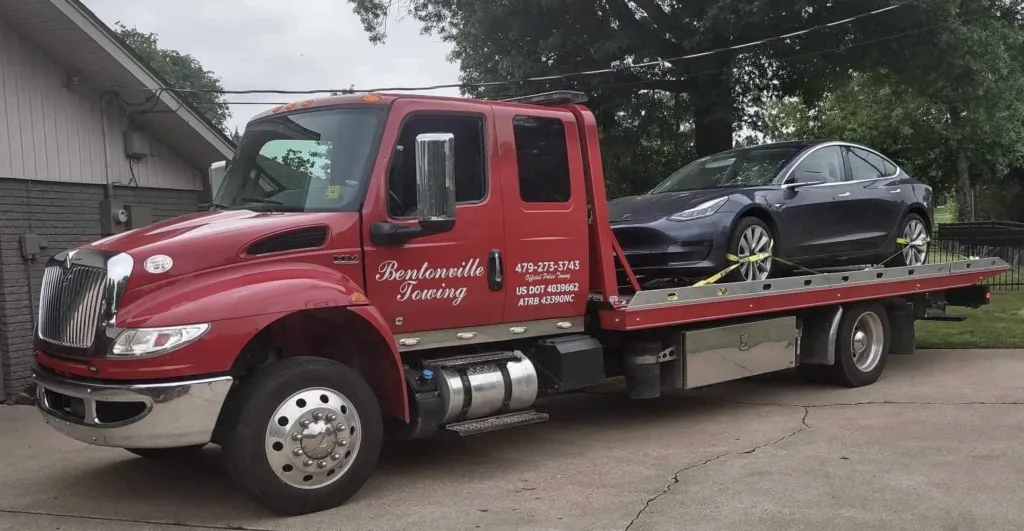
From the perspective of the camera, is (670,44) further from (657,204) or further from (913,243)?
(657,204)

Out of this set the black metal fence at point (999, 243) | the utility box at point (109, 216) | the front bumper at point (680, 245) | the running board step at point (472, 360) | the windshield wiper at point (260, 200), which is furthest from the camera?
the black metal fence at point (999, 243)

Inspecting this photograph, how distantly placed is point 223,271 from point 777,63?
12.1 meters

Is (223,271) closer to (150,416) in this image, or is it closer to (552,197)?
(150,416)

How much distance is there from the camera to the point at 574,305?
639cm

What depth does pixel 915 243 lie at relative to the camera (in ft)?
30.7

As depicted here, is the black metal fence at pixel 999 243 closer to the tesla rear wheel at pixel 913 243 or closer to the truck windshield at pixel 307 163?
the tesla rear wheel at pixel 913 243

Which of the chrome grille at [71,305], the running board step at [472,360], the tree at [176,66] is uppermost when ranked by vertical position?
the tree at [176,66]

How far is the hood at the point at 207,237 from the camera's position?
15.3 ft

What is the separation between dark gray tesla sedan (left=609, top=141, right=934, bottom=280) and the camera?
23.5ft

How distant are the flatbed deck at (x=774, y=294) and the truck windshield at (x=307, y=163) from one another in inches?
88.9

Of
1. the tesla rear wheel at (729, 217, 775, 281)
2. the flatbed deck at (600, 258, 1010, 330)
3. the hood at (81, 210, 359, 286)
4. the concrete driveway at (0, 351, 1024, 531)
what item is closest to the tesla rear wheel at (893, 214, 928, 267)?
the flatbed deck at (600, 258, 1010, 330)

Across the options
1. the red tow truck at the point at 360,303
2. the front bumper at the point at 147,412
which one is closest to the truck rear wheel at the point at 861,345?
the red tow truck at the point at 360,303

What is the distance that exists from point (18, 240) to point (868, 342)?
28.9ft

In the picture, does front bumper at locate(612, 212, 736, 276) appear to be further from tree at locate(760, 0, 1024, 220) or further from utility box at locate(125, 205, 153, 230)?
tree at locate(760, 0, 1024, 220)
